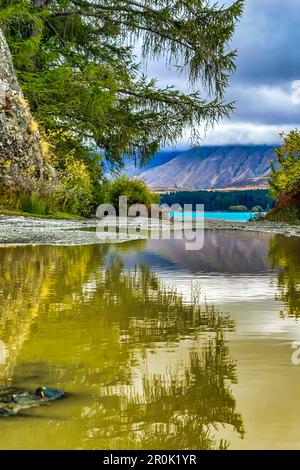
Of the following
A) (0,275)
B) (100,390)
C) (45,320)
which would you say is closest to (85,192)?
(0,275)

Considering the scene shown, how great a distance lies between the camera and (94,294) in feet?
15.7

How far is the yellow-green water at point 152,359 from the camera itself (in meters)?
1.99

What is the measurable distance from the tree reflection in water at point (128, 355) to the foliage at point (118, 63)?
17892mm

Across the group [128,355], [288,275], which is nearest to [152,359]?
[128,355]

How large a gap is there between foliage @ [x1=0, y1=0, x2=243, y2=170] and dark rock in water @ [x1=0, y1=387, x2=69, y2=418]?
20.4 meters

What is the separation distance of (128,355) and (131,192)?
96.3 ft

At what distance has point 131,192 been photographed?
3212cm

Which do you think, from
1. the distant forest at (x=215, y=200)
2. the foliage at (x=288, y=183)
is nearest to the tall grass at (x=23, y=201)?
the foliage at (x=288, y=183)

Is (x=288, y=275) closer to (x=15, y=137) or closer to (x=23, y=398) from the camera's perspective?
(x=23, y=398)

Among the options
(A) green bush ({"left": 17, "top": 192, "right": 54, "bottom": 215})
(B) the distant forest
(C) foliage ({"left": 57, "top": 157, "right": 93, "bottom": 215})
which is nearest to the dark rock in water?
(A) green bush ({"left": 17, "top": 192, "right": 54, "bottom": 215})

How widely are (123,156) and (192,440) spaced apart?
24.5 m

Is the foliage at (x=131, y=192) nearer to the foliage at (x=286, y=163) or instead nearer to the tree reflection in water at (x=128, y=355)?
the foliage at (x=286, y=163)

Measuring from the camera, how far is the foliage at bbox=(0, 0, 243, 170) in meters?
22.7

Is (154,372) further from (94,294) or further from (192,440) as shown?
(94,294)
